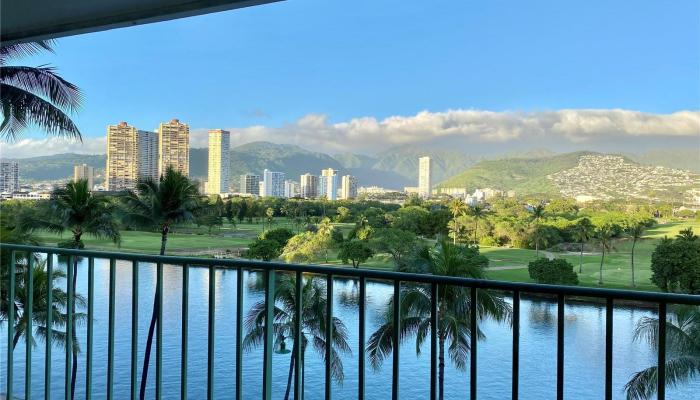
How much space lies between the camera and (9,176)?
15539 mm

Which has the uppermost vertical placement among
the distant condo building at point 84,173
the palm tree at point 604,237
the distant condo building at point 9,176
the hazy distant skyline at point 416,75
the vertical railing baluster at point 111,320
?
the hazy distant skyline at point 416,75

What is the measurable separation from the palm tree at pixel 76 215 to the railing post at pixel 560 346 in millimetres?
23972

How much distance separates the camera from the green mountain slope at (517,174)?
2302cm

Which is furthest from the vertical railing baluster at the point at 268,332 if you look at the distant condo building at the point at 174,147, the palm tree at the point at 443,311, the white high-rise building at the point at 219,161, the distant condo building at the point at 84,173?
the white high-rise building at the point at 219,161

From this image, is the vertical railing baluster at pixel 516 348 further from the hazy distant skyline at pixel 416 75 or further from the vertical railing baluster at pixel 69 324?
the hazy distant skyline at pixel 416 75

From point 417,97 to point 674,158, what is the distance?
2152 cm

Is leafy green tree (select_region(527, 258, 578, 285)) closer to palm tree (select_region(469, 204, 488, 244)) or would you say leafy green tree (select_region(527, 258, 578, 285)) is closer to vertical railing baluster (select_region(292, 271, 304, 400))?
palm tree (select_region(469, 204, 488, 244))

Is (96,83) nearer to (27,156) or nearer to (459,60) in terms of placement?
(27,156)

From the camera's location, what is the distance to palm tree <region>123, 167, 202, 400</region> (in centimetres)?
2391

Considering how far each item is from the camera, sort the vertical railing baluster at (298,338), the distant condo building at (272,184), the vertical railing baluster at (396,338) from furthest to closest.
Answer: the distant condo building at (272,184)
the vertical railing baluster at (298,338)
the vertical railing baluster at (396,338)

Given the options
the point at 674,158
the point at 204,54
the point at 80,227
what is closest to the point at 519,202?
the point at 674,158

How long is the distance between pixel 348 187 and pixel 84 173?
457 inches

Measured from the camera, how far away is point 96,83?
38.7 m

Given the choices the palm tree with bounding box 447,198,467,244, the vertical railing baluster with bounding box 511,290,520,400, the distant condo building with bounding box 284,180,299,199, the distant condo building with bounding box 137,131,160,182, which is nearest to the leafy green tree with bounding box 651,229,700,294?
the palm tree with bounding box 447,198,467,244
